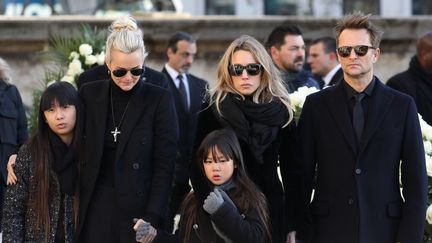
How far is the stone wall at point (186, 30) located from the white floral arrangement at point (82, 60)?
159 centimetres

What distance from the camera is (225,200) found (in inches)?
235

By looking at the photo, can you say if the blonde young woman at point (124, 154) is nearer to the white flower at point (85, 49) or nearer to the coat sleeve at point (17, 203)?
the coat sleeve at point (17, 203)

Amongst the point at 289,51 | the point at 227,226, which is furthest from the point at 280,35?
the point at 227,226

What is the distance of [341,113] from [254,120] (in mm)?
480

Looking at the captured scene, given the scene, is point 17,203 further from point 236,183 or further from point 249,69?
point 249,69

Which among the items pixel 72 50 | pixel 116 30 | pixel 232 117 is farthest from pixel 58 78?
pixel 232 117

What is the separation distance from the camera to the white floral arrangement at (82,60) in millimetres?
9352

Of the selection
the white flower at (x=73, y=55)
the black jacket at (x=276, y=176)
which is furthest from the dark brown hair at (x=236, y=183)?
the white flower at (x=73, y=55)

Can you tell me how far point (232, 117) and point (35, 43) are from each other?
5.55 m

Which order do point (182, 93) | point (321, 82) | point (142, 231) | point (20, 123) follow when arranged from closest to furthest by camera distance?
point (142, 231) < point (20, 123) < point (182, 93) < point (321, 82)

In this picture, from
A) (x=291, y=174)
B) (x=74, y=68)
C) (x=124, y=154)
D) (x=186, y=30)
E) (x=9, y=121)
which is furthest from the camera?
(x=186, y=30)

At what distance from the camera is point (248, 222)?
603cm

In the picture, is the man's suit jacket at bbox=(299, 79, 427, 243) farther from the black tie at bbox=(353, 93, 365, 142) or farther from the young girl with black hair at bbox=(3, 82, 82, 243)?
the young girl with black hair at bbox=(3, 82, 82, 243)

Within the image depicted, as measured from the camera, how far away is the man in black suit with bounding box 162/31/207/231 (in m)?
9.47
